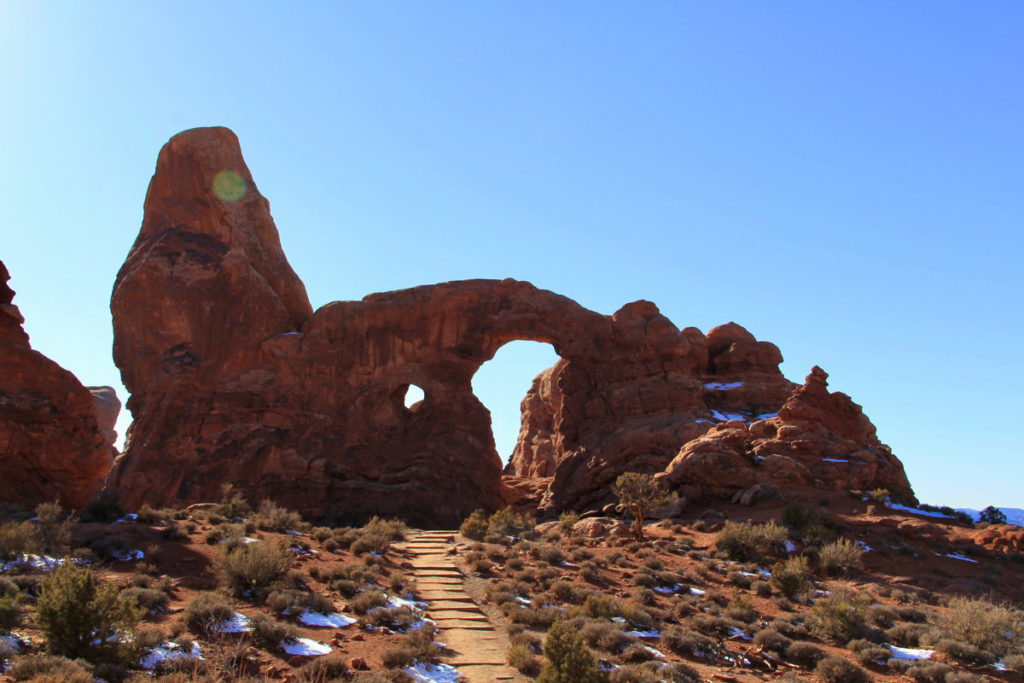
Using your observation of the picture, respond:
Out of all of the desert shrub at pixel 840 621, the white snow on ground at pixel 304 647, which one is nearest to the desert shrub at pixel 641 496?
the desert shrub at pixel 840 621

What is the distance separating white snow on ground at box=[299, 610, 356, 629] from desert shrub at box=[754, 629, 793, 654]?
6764mm

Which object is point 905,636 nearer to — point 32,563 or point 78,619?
point 78,619

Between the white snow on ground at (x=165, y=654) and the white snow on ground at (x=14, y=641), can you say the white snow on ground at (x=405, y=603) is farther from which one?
the white snow on ground at (x=14, y=641)

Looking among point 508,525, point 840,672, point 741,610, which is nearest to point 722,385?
point 508,525

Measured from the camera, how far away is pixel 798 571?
16031mm

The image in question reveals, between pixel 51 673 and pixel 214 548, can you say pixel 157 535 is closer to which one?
pixel 214 548

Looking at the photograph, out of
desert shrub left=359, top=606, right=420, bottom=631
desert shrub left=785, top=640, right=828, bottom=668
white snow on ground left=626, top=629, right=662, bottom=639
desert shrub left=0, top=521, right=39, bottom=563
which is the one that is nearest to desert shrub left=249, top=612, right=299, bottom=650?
desert shrub left=359, top=606, right=420, bottom=631

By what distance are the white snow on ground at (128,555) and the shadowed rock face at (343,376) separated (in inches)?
730

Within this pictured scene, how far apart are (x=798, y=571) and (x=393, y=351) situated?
24.0 m

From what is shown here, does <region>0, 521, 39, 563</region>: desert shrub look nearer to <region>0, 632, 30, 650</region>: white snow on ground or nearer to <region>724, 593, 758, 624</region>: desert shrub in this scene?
<region>0, 632, 30, 650</region>: white snow on ground

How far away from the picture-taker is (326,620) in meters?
11.3

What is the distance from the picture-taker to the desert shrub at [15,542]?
37.3ft

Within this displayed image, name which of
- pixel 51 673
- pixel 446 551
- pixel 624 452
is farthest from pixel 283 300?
pixel 51 673

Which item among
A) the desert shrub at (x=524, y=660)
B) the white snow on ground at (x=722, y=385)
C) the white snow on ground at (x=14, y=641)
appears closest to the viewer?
the white snow on ground at (x=14, y=641)
